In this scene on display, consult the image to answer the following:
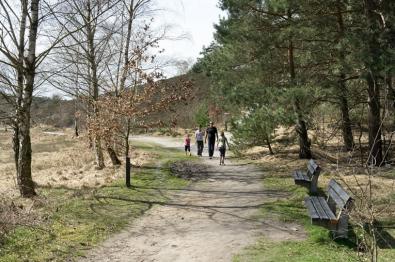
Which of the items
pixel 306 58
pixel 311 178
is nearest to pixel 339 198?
pixel 311 178

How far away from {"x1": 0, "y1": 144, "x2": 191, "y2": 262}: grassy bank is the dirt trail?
374 millimetres

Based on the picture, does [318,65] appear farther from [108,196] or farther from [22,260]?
[22,260]

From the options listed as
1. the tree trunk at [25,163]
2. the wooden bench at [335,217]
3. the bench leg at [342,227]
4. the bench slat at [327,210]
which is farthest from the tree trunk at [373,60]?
the tree trunk at [25,163]

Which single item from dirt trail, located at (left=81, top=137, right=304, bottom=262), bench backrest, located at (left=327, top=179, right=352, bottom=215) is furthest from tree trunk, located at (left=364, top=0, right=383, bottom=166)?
dirt trail, located at (left=81, top=137, right=304, bottom=262)

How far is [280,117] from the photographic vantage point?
54.9 feet

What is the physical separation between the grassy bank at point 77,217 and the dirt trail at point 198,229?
Result: 37cm

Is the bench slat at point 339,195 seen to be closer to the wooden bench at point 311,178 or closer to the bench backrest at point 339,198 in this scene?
the bench backrest at point 339,198

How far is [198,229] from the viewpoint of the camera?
31.0 ft

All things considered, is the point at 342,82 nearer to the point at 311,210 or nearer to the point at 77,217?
the point at 311,210

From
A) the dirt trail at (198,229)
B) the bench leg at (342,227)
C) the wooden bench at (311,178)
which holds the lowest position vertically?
the dirt trail at (198,229)

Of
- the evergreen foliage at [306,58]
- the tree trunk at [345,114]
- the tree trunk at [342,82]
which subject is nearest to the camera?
the evergreen foliage at [306,58]

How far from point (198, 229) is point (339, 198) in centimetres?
269

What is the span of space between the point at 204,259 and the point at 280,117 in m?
9.88

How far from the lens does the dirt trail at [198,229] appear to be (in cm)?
798
